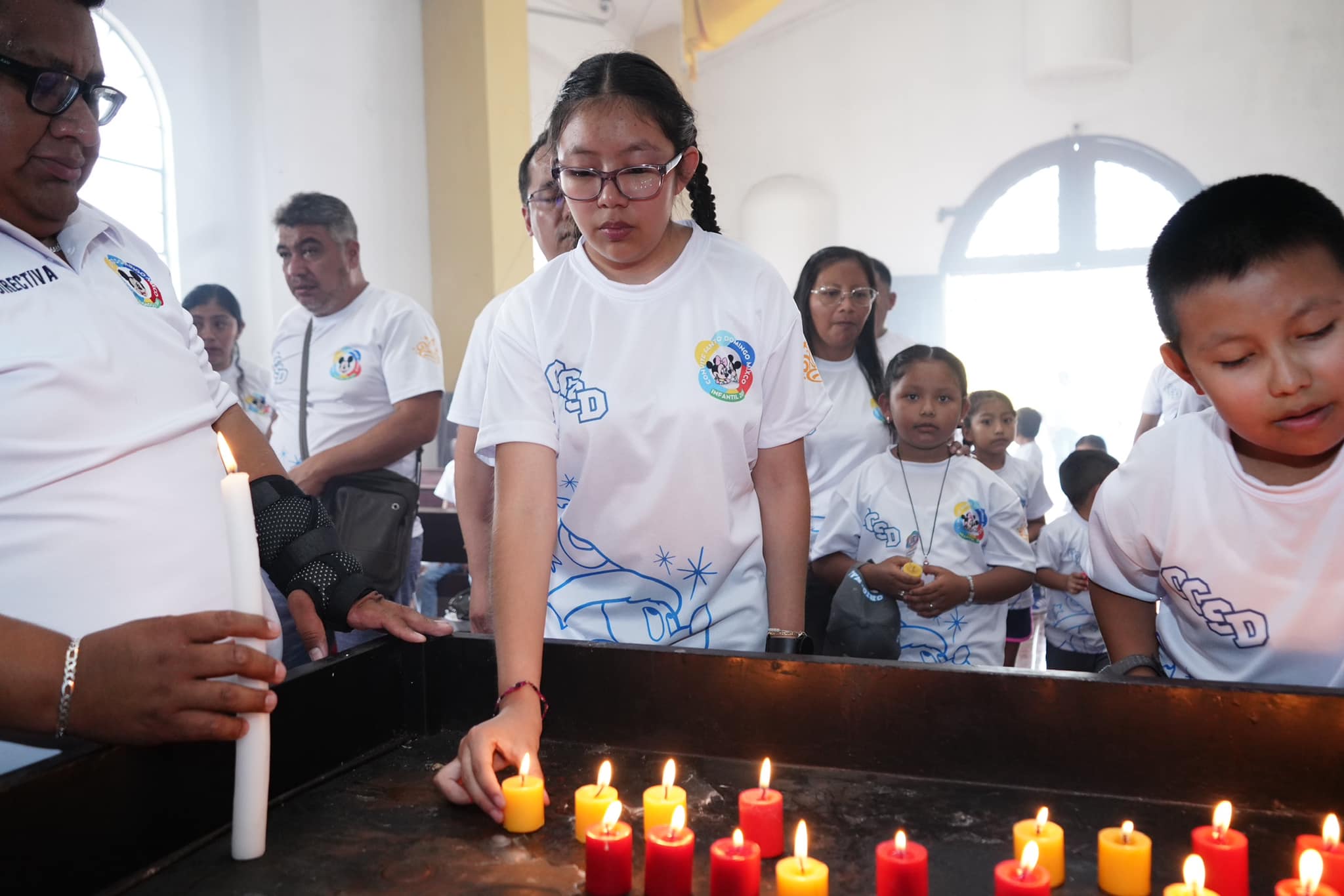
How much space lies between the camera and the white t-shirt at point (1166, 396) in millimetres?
4109

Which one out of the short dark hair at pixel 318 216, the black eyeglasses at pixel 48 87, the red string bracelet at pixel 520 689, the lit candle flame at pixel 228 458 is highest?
the short dark hair at pixel 318 216

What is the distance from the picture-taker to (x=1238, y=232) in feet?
4.46

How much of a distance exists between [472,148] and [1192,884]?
6872 millimetres

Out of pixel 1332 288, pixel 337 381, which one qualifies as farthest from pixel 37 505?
pixel 337 381

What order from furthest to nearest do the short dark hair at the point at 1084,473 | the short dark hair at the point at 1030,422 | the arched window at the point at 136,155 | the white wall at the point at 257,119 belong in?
the short dark hair at the point at 1030,422 < the white wall at the point at 257,119 < the arched window at the point at 136,155 < the short dark hair at the point at 1084,473

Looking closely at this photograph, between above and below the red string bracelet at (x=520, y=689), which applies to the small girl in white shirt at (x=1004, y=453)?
above

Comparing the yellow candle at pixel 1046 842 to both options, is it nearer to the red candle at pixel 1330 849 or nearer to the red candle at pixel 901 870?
the red candle at pixel 901 870

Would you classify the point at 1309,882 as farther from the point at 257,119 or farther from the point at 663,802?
the point at 257,119

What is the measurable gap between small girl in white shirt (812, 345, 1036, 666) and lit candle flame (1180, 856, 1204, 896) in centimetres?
160

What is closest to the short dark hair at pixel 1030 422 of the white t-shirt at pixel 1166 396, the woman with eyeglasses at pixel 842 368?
the white t-shirt at pixel 1166 396

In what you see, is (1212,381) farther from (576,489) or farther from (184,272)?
(184,272)


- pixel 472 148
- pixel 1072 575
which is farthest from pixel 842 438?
pixel 472 148

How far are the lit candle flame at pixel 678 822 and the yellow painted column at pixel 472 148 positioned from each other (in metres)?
6.34

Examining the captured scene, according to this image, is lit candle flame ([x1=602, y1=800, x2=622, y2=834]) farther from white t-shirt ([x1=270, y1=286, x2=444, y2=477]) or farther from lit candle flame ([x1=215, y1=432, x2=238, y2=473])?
white t-shirt ([x1=270, y1=286, x2=444, y2=477])
